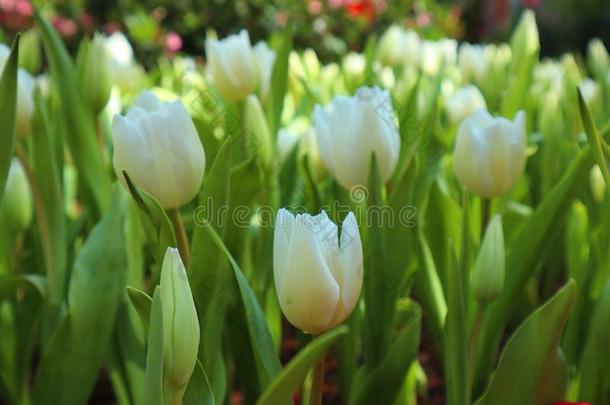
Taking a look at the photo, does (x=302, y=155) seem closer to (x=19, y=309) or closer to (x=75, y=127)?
(x=75, y=127)

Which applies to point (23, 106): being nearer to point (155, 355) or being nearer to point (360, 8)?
point (155, 355)

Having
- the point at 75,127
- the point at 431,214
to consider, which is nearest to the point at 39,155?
the point at 75,127

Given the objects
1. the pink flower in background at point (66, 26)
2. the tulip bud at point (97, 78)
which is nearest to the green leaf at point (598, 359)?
the tulip bud at point (97, 78)

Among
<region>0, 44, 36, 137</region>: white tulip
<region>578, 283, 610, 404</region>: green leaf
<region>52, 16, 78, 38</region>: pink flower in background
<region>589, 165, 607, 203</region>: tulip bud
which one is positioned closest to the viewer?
<region>578, 283, 610, 404</region>: green leaf

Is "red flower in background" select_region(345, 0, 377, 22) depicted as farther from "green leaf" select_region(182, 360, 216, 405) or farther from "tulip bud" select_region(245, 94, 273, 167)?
"green leaf" select_region(182, 360, 216, 405)

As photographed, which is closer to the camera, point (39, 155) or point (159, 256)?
point (159, 256)

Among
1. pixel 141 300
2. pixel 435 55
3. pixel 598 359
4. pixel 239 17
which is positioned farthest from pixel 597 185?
pixel 239 17

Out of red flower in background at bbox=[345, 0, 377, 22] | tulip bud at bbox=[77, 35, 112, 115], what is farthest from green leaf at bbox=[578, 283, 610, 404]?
red flower in background at bbox=[345, 0, 377, 22]
